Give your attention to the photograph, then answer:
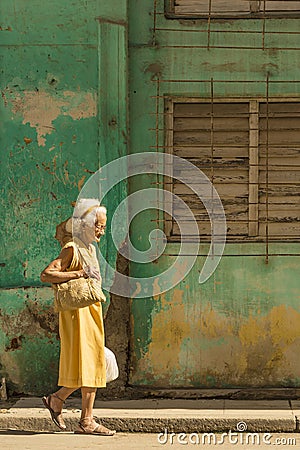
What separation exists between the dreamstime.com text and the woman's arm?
1317 millimetres

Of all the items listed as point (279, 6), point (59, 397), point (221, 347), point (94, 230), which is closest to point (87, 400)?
point (59, 397)

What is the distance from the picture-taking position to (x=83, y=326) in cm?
696

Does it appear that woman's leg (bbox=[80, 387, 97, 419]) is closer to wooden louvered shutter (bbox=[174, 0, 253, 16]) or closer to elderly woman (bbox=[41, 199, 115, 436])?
elderly woman (bbox=[41, 199, 115, 436])

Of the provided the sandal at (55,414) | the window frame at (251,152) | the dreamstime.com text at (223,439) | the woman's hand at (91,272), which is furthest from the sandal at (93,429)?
the window frame at (251,152)

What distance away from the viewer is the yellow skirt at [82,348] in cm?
693

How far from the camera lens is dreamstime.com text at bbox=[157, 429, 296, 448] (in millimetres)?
7000

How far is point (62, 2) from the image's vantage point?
26.2ft

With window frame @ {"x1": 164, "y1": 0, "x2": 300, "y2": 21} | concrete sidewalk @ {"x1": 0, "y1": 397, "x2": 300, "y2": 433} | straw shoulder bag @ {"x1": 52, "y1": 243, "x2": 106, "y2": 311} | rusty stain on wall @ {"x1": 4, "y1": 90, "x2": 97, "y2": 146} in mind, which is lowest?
concrete sidewalk @ {"x1": 0, "y1": 397, "x2": 300, "y2": 433}

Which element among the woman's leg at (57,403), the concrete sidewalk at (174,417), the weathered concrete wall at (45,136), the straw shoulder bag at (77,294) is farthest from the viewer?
the weathered concrete wall at (45,136)

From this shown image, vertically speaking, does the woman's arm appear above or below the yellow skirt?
above

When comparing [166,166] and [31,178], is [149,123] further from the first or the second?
[31,178]

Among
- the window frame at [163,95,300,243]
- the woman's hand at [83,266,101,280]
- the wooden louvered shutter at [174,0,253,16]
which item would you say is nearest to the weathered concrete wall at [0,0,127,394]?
the window frame at [163,95,300,243]

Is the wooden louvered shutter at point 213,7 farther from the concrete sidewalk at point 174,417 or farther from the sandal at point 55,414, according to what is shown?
the sandal at point 55,414

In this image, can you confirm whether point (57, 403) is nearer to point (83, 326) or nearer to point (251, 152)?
point (83, 326)
